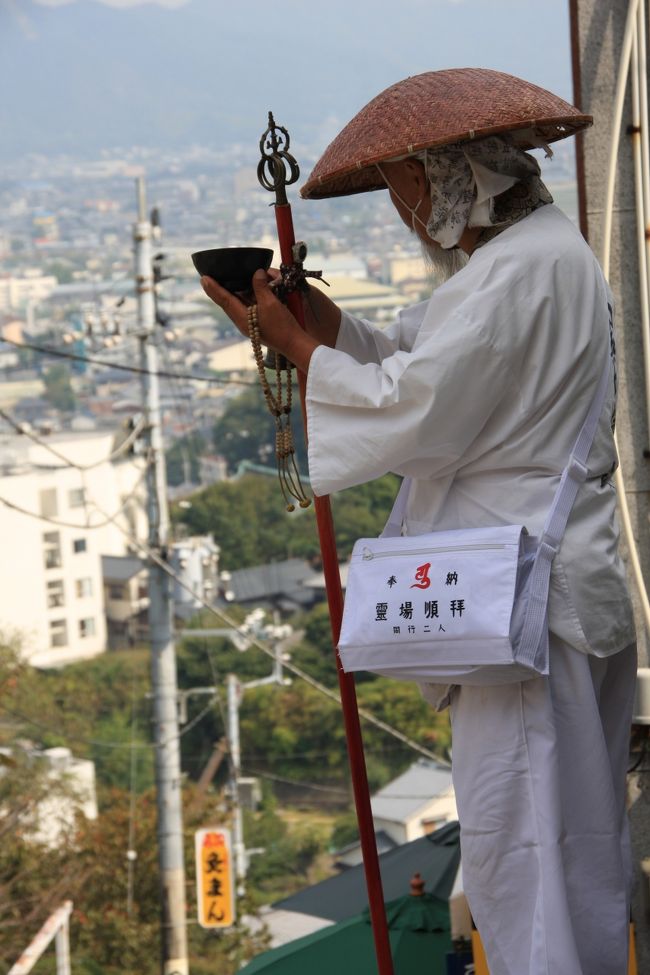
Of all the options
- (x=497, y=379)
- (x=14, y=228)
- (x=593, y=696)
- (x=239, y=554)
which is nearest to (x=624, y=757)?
(x=593, y=696)

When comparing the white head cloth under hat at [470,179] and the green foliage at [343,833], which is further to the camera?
the green foliage at [343,833]

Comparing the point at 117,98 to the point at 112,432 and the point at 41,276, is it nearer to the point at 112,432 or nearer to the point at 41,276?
the point at 41,276

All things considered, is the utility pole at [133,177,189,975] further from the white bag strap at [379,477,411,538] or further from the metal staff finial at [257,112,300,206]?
the white bag strap at [379,477,411,538]

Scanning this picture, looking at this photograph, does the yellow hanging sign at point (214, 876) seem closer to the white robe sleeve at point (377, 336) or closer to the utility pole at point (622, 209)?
the utility pole at point (622, 209)

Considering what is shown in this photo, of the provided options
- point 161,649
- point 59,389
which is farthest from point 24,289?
point 161,649

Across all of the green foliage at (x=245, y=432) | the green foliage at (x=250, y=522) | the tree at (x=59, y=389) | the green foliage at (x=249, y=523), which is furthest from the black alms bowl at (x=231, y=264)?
the tree at (x=59, y=389)

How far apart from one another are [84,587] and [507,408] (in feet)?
104

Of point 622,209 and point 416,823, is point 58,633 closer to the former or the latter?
point 416,823

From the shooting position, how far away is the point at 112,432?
3541 centimetres

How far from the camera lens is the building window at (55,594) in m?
32.6

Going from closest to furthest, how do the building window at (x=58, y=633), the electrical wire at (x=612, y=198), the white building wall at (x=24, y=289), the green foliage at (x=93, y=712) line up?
the electrical wire at (x=612, y=198), the green foliage at (x=93, y=712), the building window at (x=58, y=633), the white building wall at (x=24, y=289)

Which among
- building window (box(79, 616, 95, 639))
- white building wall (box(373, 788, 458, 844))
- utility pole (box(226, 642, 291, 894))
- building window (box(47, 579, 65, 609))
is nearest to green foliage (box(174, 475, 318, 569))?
building window (box(79, 616, 95, 639))

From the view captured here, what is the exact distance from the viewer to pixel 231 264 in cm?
200

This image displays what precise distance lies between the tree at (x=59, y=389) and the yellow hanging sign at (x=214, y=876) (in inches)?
997
